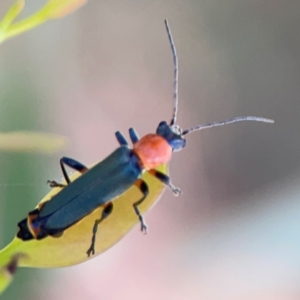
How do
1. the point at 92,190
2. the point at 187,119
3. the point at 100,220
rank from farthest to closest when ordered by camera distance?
the point at 187,119, the point at 92,190, the point at 100,220

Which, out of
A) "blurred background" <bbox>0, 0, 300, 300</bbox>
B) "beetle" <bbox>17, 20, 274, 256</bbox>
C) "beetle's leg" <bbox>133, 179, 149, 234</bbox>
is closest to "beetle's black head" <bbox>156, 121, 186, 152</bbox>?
"beetle" <bbox>17, 20, 274, 256</bbox>

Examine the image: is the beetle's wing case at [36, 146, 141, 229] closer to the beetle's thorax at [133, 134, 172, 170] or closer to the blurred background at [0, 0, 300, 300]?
the beetle's thorax at [133, 134, 172, 170]

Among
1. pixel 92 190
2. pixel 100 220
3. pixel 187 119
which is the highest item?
pixel 187 119

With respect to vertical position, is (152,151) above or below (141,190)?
above

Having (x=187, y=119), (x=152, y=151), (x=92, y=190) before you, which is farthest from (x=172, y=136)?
(x=187, y=119)

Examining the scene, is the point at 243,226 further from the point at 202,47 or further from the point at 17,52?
the point at 17,52

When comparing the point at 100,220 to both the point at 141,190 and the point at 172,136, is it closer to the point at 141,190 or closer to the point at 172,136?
the point at 141,190
